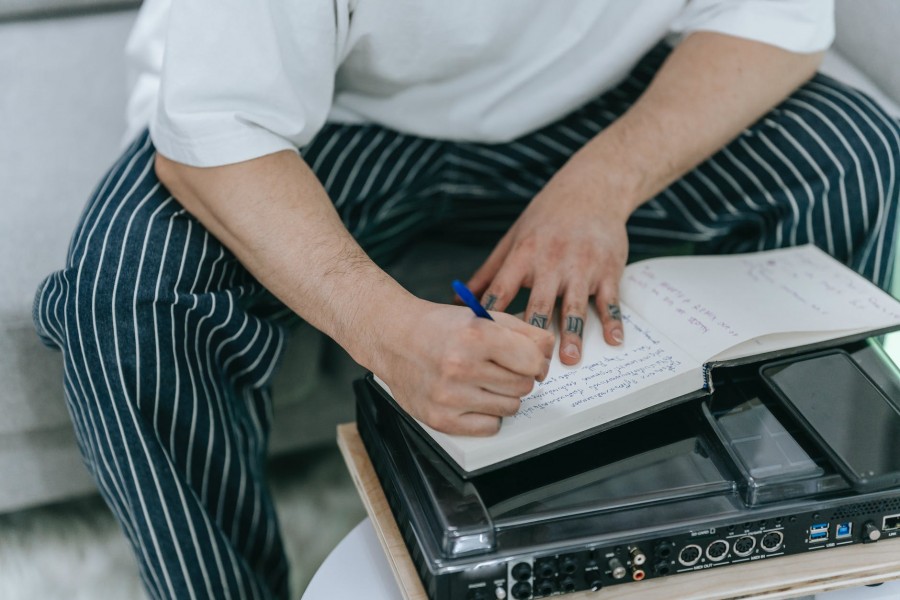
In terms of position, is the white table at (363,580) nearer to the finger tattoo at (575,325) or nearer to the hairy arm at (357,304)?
the hairy arm at (357,304)

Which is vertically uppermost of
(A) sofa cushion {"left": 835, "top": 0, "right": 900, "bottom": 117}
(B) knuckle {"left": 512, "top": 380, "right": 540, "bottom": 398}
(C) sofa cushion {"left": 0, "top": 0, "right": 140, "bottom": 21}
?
(A) sofa cushion {"left": 835, "top": 0, "right": 900, "bottom": 117}

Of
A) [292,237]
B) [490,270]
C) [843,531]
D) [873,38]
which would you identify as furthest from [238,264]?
Answer: [873,38]

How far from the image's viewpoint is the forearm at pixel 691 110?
1.02 m

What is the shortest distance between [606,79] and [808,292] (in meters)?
0.36

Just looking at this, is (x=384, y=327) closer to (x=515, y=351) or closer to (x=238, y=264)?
(x=515, y=351)

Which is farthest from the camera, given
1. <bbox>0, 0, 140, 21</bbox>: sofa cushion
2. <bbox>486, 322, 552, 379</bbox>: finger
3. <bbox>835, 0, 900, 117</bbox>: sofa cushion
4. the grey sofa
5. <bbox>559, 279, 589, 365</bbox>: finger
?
<bbox>0, 0, 140, 21</bbox>: sofa cushion

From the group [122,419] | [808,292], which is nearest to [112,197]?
[122,419]

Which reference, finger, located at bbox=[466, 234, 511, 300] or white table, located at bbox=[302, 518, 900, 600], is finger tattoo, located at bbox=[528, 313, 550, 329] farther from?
white table, located at bbox=[302, 518, 900, 600]

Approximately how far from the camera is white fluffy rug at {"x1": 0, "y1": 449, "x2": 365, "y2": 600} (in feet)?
3.76

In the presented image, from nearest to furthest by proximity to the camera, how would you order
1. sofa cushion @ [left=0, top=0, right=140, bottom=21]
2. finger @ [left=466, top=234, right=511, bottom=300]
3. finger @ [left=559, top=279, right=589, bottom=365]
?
finger @ [left=559, top=279, right=589, bottom=365], finger @ [left=466, top=234, right=511, bottom=300], sofa cushion @ [left=0, top=0, right=140, bottom=21]

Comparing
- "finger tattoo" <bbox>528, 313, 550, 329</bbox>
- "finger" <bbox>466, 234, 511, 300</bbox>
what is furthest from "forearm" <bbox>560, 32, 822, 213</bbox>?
"finger tattoo" <bbox>528, 313, 550, 329</bbox>

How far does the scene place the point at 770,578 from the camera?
714 millimetres

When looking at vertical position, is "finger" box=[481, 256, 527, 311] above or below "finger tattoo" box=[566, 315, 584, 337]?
below

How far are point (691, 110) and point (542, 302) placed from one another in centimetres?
34
